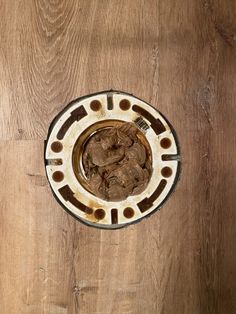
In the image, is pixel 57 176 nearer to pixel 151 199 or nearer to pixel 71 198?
pixel 71 198

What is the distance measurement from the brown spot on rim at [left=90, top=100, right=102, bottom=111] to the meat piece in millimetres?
42

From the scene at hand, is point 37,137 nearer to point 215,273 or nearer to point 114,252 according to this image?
point 114,252

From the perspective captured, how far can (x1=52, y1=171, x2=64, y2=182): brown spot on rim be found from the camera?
0.63 metres

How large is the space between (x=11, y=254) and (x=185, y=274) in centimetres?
28

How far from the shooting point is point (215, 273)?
631mm

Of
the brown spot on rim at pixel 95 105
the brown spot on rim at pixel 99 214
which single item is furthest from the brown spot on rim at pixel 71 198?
the brown spot on rim at pixel 95 105

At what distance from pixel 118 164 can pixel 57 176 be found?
4.0 inches

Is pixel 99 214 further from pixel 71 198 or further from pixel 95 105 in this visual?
pixel 95 105

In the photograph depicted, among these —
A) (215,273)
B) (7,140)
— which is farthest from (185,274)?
(7,140)

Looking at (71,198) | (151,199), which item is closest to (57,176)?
(71,198)

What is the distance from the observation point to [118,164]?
64 cm

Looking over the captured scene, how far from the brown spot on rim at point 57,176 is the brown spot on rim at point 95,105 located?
0.12 metres

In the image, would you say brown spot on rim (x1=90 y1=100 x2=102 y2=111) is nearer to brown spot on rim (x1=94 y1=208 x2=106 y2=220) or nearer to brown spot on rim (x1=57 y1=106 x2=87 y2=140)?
brown spot on rim (x1=57 y1=106 x2=87 y2=140)

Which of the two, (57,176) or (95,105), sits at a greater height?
(95,105)
